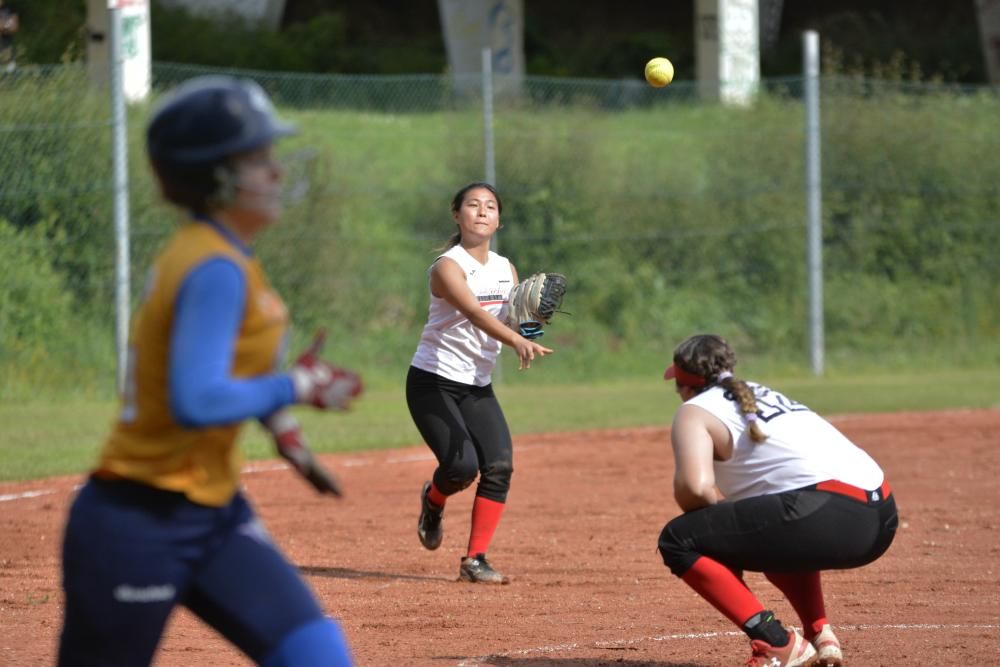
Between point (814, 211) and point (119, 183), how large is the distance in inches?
318

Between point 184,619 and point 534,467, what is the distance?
204 inches

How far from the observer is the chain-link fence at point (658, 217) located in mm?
17484

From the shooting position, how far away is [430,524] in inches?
289

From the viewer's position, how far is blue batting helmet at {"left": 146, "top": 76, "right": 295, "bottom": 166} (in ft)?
9.90

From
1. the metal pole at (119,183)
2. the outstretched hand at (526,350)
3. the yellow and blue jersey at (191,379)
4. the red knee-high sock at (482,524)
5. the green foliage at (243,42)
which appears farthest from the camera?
the green foliage at (243,42)

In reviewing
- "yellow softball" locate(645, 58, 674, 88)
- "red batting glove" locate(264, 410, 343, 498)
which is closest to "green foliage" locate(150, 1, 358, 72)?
"yellow softball" locate(645, 58, 674, 88)

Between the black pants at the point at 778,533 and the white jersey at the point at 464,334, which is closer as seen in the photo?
the black pants at the point at 778,533

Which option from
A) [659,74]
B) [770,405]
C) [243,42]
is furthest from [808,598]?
[243,42]

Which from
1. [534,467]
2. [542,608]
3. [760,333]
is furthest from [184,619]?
[760,333]

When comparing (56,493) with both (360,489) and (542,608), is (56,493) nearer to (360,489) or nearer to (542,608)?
(360,489)

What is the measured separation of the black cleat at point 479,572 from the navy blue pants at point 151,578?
3.89 metres

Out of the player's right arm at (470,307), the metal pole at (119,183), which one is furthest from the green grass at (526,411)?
the player's right arm at (470,307)

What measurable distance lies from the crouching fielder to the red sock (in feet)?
7.55

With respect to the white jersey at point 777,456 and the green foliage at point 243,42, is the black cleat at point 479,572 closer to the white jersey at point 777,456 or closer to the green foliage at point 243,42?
the white jersey at point 777,456
